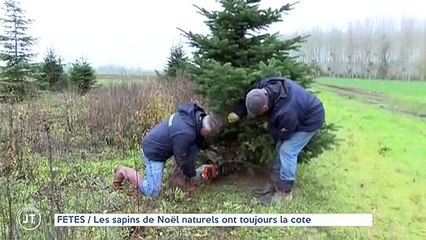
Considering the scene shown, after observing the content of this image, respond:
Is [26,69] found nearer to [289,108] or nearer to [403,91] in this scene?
[289,108]

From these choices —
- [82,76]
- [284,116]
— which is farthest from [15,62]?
[284,116]

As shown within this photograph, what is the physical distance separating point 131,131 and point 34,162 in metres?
0.50

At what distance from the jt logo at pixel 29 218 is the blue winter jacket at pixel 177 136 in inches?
24.9

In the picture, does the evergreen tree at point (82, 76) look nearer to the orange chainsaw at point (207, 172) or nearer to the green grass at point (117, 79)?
the green grass at point (117, 79)

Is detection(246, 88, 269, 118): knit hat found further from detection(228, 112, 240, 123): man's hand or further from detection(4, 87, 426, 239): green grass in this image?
detection(4, 87, 426, 239): green grass

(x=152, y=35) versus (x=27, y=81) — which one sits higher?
(x=152, y=35)

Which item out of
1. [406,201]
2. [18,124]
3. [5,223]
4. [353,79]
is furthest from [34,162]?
[406,201]

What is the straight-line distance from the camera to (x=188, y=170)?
2738 mm

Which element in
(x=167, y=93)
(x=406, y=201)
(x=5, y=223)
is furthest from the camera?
(x=167, y=93)

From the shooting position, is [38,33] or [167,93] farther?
[167,93]

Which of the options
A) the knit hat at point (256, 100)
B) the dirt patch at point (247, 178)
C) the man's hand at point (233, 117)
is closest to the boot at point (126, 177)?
the dirt patch at point (247, 178)

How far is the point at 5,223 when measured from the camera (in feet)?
7.59

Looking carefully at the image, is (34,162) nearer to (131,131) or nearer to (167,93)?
(131,131)

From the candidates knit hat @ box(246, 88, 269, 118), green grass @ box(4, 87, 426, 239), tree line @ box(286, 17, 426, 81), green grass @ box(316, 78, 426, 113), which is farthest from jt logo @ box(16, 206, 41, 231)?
green grass @ box(316, 78, 426, 113)
